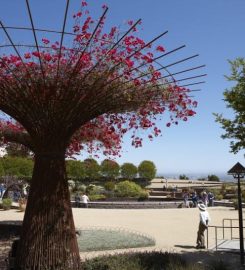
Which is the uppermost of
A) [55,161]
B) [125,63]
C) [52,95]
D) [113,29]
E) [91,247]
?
[113,29]

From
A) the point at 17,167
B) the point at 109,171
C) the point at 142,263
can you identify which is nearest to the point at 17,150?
the point at 142,263

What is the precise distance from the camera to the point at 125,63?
24.5 ft

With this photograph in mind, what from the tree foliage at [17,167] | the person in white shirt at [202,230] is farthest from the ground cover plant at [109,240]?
the tree foliage at [17,167]

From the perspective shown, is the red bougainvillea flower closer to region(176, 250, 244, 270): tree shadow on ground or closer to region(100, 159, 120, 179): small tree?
region(176, 250, 244, 270): tree shadow on ground

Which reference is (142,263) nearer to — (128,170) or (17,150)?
(17,150)

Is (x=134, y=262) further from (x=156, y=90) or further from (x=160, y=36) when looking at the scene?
(x=160, y=36)

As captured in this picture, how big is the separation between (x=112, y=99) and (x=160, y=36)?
224 cm

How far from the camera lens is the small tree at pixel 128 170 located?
181 ft

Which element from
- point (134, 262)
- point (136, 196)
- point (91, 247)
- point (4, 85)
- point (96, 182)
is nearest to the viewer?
point (4, 85)

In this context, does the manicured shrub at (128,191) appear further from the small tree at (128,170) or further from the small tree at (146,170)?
the small tree at (146,170)

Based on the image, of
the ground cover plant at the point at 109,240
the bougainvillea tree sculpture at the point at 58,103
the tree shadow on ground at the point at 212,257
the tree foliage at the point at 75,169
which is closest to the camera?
the bougainvillea tree sculpture at the point at 58,103

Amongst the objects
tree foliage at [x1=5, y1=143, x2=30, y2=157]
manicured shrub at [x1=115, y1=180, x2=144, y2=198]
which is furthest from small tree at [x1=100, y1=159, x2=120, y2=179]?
tree foliage at [x1=5, y1=143, x2=30, y2=157]

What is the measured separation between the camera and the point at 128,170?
55.1 metres

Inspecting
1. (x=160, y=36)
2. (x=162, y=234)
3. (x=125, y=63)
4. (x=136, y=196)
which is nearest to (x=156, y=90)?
(x=125, y=63)
